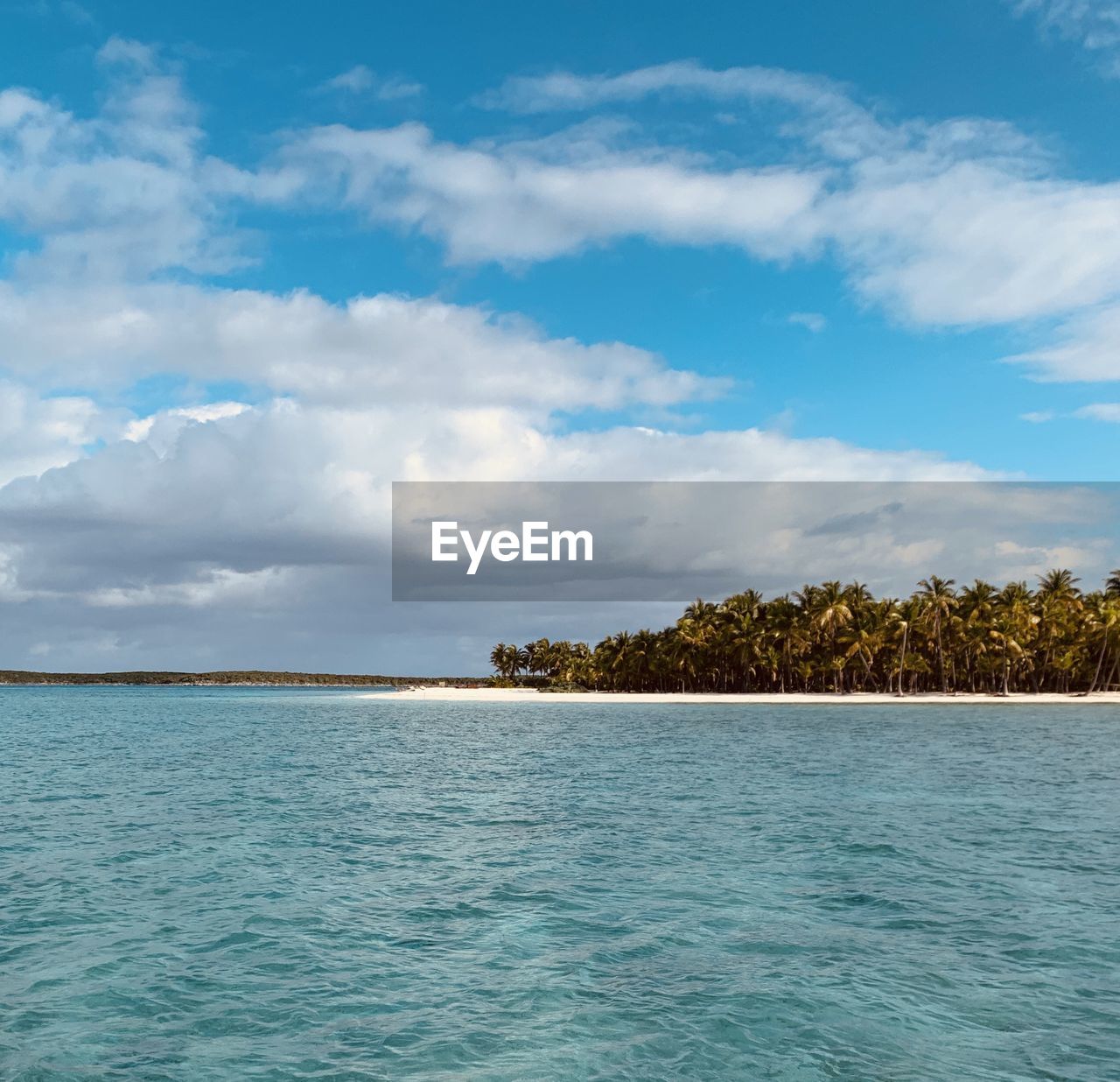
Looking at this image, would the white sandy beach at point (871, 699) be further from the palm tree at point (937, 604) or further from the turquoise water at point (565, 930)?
the turquoise water at point (565, 930)

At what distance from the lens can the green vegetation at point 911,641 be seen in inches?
4434

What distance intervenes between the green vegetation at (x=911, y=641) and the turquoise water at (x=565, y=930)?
83.4 meters

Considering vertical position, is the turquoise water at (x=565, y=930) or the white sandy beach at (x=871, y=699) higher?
the turquoise water at (x=565, y=930)

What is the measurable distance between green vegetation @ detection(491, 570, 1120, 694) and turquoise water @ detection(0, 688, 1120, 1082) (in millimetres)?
83377

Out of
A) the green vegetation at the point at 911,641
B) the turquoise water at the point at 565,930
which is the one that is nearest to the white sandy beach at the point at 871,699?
the green vegetation at the point at 911,641

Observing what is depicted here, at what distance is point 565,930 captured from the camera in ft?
49.9

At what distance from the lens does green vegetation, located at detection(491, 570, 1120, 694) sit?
112625 millimetres

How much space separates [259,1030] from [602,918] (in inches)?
265

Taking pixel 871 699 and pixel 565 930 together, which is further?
pixel 871 699

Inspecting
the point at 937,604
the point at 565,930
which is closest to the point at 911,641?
the point at 937,604

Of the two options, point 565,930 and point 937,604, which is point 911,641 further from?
point 565,930

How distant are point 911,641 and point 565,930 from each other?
388ft

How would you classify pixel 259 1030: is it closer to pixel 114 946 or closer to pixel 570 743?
pixel 114 946

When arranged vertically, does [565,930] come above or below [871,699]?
above
